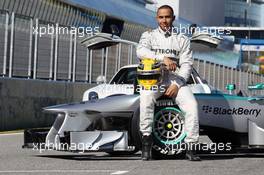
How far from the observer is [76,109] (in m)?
9.85

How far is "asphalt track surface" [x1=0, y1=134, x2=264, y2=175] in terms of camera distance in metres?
8.42

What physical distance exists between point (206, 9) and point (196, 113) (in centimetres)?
9758

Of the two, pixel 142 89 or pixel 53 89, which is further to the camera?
pixel 53 89

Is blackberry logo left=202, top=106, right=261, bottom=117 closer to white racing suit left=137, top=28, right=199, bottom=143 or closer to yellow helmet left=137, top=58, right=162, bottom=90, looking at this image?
white racing suit left=137, top=28, right=199, bottom=143

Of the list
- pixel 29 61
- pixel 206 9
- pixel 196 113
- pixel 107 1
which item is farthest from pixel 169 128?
pixel 206 9

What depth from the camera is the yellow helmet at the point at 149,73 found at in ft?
31.2

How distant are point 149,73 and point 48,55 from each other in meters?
12.2

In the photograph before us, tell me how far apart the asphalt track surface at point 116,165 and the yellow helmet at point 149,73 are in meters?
0.88

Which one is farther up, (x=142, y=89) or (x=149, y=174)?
(x=142, y=89)

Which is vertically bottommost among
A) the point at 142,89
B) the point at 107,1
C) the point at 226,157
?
the point at 226,157

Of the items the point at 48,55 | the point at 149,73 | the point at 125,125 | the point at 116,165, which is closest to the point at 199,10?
the point at 48,55

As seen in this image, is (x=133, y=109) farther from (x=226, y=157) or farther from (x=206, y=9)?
(x=206, y=9)

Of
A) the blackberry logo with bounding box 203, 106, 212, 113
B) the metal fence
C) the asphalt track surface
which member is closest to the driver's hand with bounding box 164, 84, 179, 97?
the blackberry logo with bounding box 203, 106, 212, 113

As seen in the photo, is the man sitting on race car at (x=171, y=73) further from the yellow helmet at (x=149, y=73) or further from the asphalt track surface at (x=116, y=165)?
the asphalt track surface at (x=116, y=165)
